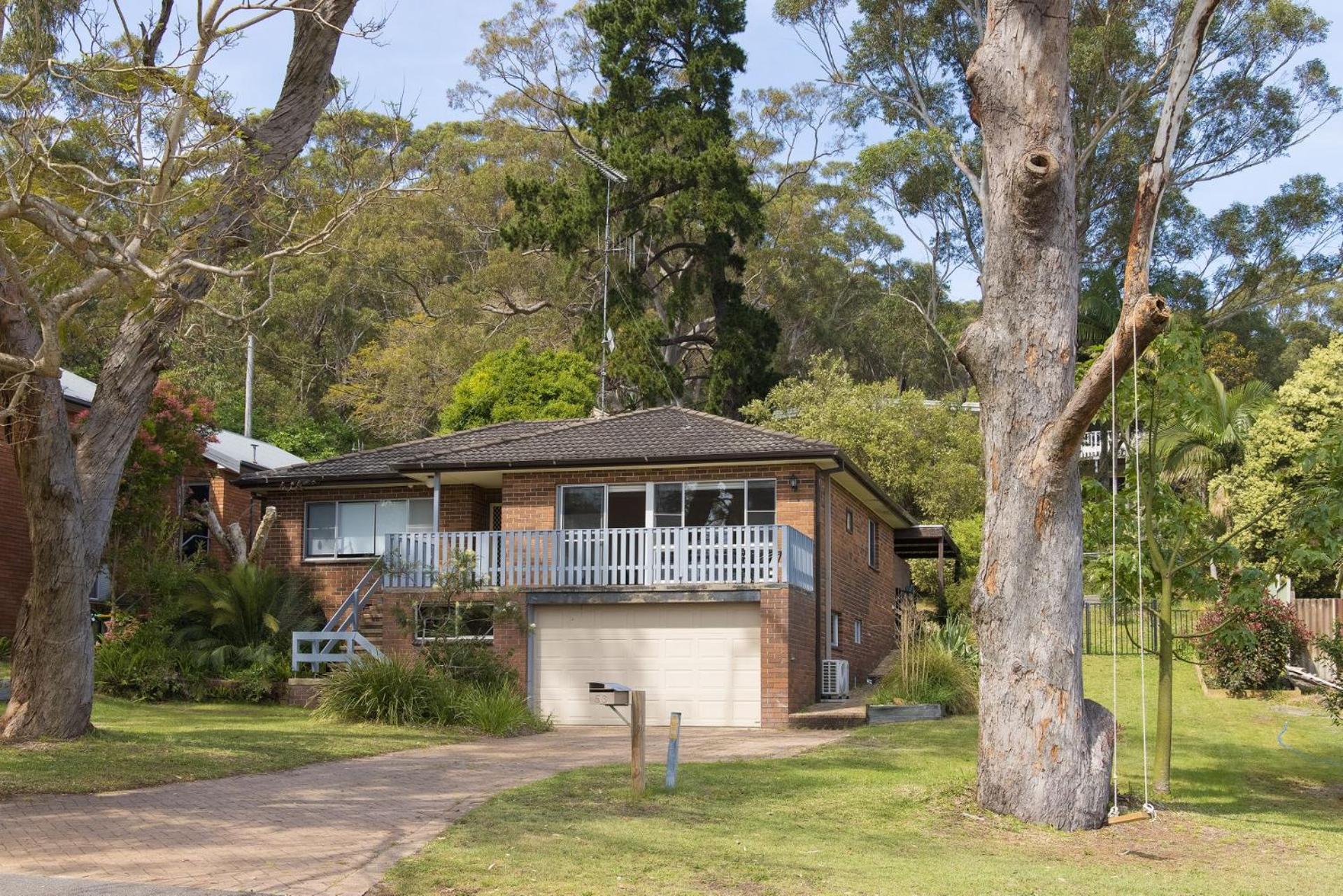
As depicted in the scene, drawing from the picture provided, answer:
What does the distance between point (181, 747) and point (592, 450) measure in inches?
422

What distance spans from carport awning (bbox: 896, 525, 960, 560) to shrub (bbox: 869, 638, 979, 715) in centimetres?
899

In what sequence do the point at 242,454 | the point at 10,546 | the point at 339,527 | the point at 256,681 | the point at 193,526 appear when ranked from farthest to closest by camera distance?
the point at 242,454 < the point at 193,526 < the point at 339,527 < the point at 10,546 < the point at 256,681

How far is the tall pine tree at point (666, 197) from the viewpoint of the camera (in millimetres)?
38188

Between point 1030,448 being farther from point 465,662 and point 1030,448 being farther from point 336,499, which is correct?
point 336,499

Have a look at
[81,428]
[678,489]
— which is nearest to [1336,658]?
[678,489]

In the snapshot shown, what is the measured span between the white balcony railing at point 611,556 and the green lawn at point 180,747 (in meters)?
3.73

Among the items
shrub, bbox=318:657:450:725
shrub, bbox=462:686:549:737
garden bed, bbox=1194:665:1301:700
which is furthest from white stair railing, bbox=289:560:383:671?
garden bed, bbox=1194:665:1301:700

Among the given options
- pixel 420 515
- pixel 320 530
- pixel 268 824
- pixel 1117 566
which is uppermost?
pixel 420 515

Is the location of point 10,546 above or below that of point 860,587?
above

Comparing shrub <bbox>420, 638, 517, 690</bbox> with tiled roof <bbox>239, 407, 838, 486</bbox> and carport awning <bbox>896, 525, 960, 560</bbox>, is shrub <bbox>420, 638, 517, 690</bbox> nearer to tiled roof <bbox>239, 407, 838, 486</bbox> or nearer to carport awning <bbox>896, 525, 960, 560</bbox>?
tiled roof <bbox>239, 407, 838, 486</bbox>

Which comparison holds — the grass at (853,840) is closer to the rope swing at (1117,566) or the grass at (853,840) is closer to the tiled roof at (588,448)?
the rope swing at (1117,566)

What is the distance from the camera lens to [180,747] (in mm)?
14836

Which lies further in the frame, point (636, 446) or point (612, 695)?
point (636, 446)

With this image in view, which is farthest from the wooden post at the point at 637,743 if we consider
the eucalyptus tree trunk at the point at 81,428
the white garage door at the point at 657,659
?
the white garage door at the point at 657,659
